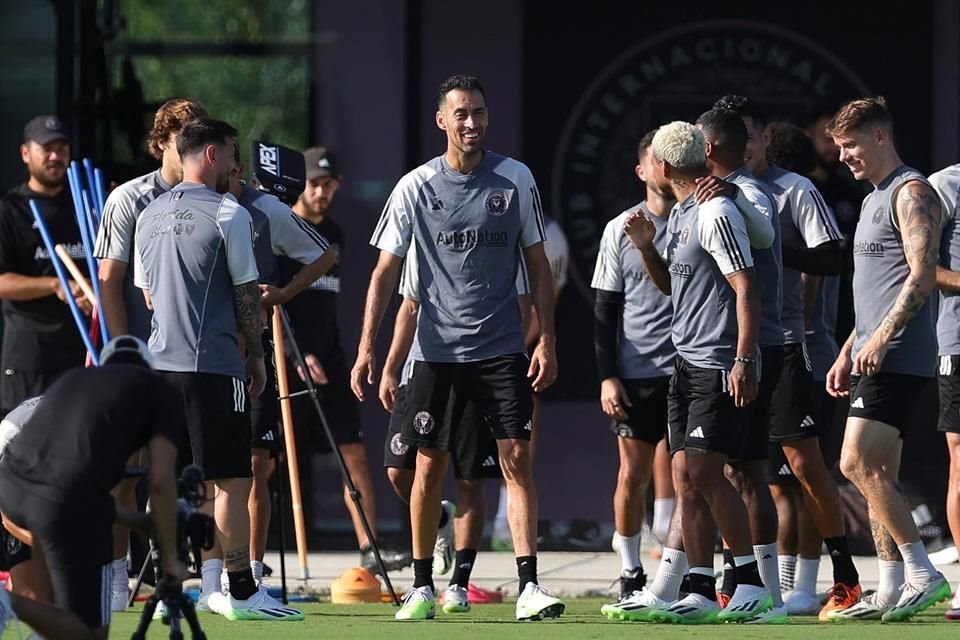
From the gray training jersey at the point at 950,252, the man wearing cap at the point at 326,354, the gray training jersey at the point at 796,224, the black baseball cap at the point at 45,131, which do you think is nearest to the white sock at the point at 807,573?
the gray training jersey at the point at 796,224

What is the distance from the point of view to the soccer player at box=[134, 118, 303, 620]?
7.95 m

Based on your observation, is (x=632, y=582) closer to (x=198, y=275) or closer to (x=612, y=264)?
(x=612, y=264)

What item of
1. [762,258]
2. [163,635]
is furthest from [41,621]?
[762,258]

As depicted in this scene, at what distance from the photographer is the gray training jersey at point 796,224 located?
27.7 ft

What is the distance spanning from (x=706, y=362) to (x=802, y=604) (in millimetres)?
1422

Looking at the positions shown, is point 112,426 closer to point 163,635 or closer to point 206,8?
point 163,635

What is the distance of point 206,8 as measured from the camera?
21047 millimetres

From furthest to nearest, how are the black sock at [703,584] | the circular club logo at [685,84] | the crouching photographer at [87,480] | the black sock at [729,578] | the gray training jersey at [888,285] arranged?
1. the circular club logo at [685,84]
2. the black sock at [729,578]
3. the gray training jersey at [888,285]
4. the black sock at [703,584]
5. the crouching photographer at [87,480]

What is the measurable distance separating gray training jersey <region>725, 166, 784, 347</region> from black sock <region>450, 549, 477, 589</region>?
1.58 meters

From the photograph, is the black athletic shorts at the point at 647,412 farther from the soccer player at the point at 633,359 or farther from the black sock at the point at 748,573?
the black sock at the point at 748,573

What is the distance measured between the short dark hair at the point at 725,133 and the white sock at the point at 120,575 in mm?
3016

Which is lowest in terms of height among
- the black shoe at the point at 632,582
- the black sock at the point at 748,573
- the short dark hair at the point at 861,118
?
the black shoe at the point at 632,582

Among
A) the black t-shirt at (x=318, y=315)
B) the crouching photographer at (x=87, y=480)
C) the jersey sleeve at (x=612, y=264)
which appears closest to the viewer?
the crouching photographer at (x=87, y=480)

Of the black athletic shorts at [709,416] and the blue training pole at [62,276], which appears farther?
the blue training pole at [62,276]
